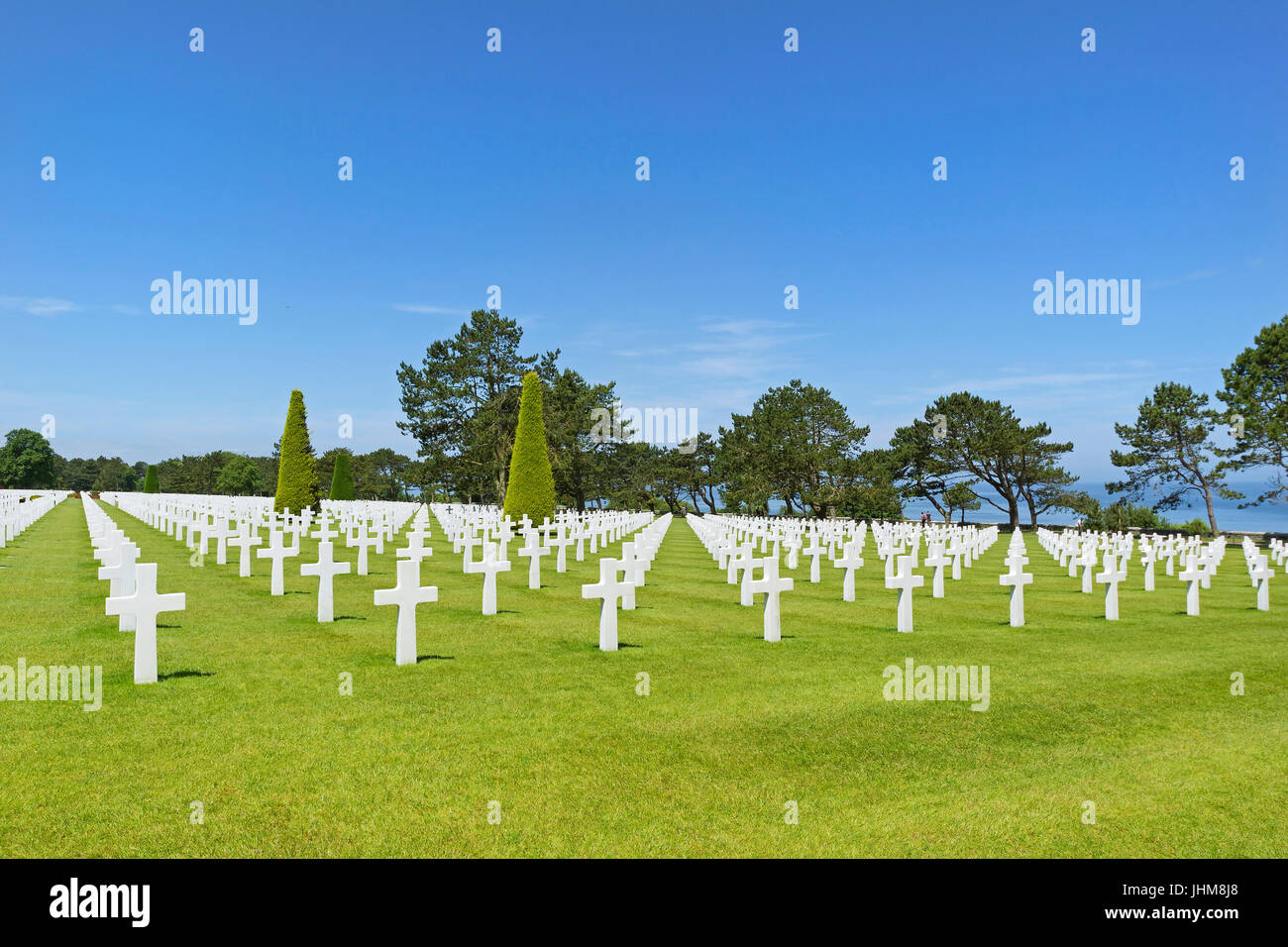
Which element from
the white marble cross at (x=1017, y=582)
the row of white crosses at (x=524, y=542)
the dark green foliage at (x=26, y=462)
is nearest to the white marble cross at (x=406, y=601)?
the row of white crosses at (x=524, y=542)

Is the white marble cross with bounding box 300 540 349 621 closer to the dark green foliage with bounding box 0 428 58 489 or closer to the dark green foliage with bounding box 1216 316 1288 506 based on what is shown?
the dark green foliage with bounding box 1216 316 1288 506

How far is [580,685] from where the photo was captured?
285 inches

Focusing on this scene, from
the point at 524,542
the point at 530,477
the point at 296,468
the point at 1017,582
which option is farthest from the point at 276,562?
the point at 296,468

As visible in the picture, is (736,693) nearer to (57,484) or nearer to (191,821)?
(191,821)

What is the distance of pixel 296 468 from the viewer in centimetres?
3453

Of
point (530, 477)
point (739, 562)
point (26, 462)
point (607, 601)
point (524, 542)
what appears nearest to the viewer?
point (607, 601)

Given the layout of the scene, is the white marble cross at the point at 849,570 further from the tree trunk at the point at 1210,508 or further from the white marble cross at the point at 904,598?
the tree trunk at the point at 1210,508

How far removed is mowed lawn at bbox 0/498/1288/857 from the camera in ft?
13.6

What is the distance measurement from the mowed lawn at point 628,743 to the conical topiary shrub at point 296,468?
24228mm

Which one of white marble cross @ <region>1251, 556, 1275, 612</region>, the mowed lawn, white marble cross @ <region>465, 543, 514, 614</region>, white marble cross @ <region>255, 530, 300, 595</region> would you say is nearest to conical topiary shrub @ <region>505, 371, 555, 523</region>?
white marble cross @ <region>255, 530, 300, 595</region>

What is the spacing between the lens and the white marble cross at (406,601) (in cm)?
791

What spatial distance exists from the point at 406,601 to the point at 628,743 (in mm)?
3375

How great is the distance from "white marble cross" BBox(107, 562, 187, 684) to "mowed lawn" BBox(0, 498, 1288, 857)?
21 centimetres

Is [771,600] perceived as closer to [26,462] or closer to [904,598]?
[904,598]
